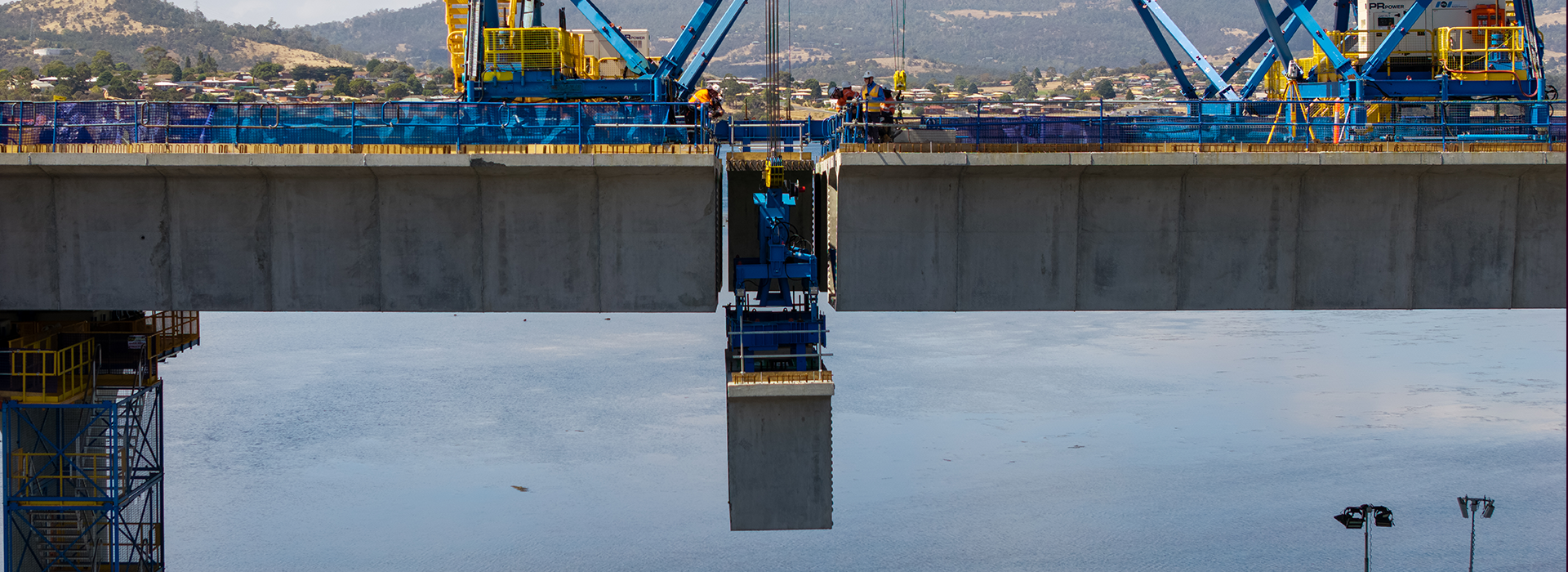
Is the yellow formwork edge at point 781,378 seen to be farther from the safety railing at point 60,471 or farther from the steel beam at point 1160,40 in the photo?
the steel beam at point 1160,40

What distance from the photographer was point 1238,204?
957 inches

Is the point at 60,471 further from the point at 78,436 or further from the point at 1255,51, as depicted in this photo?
the point at 1255,51

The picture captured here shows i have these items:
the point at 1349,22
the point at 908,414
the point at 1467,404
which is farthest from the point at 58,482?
the point at 1467,404

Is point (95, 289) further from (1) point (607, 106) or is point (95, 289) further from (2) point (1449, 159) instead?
(2) point (1449, 159)

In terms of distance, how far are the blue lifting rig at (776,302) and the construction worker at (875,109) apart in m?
2.08

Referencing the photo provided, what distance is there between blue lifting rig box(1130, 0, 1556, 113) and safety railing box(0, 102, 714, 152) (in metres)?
18.5

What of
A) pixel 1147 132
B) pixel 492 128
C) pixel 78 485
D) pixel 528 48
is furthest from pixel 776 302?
pixel 78 485

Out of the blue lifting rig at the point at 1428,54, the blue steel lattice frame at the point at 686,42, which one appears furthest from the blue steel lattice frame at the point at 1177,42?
the blue steel lattice frame at the point at 686,42

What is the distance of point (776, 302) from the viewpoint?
2677 centimetres

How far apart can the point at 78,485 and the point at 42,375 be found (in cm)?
430

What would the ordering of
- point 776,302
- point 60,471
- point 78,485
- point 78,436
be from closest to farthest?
point 776,302 < point 60,471 < point 78,436 < point 78,485

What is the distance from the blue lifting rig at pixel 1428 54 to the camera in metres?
34.2

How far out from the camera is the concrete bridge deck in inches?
947

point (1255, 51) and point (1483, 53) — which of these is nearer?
point (1483, 53)
